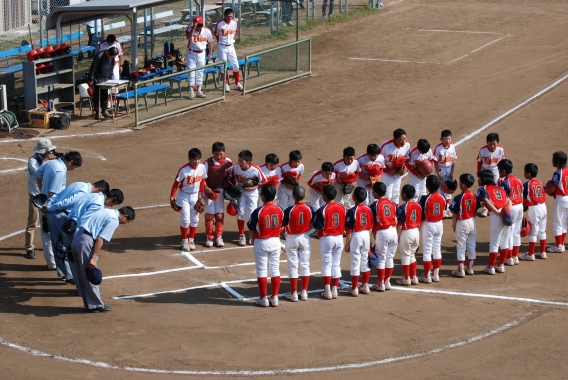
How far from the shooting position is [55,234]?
12102mm

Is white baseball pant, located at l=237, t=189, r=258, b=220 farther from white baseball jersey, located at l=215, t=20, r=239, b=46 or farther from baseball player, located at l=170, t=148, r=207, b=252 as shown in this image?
white baseball jersey, located at l=215, t=20, r=239, b=46

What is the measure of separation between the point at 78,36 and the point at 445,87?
1151 centimetres

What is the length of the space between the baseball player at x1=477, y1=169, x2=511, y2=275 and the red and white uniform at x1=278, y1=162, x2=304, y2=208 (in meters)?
2.92

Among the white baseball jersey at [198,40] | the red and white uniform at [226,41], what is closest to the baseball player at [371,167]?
the white baseball jersey at [198,40]

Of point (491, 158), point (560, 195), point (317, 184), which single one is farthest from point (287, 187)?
point (560, 195)

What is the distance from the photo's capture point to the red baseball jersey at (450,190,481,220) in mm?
12531

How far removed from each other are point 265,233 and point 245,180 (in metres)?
2.40

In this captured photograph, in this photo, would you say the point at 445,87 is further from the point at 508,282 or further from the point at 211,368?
the point at 211,368

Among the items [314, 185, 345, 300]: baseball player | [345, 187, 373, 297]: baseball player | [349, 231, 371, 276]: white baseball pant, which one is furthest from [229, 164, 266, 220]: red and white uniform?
[349, 231, 371, 276]: white baseball pant

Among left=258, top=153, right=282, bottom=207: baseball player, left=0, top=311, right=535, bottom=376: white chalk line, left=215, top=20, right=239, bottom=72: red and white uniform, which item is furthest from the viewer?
left=215, top=20, right=239, bottom=72: red and white uniform

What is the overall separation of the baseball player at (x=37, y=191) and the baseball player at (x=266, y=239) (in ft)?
10.8

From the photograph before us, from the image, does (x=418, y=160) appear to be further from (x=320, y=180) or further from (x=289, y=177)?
(x=289, y=177)

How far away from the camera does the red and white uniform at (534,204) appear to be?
1342 centimetres

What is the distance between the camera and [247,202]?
45.4 feet
